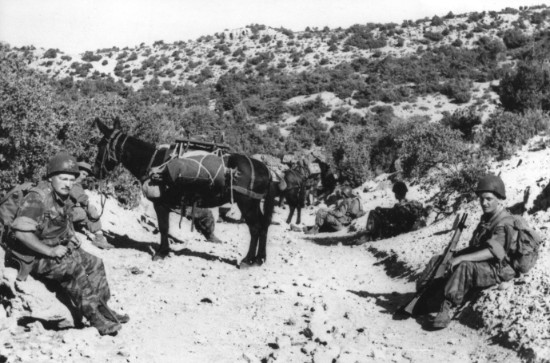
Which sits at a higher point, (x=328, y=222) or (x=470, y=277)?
(x=470, y=277)

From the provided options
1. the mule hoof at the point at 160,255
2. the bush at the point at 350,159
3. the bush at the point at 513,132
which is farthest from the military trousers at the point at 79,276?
the bush at the point at 350,159

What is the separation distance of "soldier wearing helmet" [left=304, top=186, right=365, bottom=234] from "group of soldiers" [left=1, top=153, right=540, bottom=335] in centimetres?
787

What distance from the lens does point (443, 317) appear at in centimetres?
568

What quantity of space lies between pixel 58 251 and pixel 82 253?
17.8 inches

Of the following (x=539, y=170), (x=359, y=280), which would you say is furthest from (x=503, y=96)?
(x=359, y=280)

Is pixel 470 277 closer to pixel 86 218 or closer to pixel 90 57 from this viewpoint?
pixel 86 218

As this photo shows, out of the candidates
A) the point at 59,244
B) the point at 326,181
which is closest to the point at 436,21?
the point at 326,181

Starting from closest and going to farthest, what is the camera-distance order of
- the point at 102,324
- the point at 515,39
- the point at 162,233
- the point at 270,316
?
the point at 102,324 → the point at 270,316 → the point at 162,233 → the point at 515,39

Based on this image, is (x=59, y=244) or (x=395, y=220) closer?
(x=59, y=244)

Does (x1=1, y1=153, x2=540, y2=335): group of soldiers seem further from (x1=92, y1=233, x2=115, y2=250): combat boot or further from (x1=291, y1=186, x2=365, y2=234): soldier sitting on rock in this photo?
(x1=291, y1=186, x2=365, y2=234): soldier sitting on rock

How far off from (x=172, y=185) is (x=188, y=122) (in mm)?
22036

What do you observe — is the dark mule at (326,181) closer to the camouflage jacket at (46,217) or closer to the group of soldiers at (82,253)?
the group of soldiers at (82,253)

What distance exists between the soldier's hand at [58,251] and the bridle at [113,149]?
4099 mm

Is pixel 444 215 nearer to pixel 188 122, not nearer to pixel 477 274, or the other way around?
pixel 477 274
